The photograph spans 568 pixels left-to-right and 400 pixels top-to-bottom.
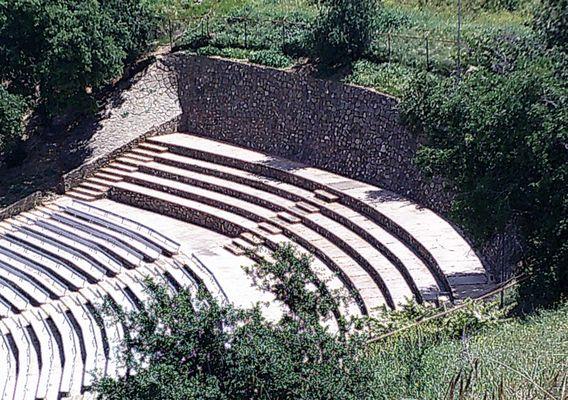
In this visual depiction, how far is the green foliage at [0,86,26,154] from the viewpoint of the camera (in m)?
24.6

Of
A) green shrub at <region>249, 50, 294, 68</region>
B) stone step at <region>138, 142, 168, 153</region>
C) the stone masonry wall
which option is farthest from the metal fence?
stone step at <region>138, 142, 168, 153</region>

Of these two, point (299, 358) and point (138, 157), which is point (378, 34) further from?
point (299, 358)

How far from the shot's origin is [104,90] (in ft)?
93.7

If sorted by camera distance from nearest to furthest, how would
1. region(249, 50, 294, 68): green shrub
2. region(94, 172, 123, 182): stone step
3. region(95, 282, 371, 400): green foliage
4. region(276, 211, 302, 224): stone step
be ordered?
region(95, 282, 371, 400): green foliage → region(276, 211, 302, 224): stone step → region(249, 50, 294, 68): green shrub → region(94, 172, 123, 182): stone step

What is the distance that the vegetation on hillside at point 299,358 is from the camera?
9469 millimetres

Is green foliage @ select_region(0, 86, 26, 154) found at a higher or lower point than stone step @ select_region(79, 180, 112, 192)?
higher

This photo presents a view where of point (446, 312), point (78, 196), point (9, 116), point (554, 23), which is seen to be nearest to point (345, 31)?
point (78, 196)

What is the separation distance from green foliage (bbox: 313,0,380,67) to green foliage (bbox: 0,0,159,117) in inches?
228

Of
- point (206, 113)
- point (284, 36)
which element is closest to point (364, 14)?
point (284, 36)

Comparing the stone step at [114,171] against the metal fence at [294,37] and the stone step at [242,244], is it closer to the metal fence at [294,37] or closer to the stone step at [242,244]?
the metal fence at [294,37]

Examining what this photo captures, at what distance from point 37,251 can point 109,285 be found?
3199mm

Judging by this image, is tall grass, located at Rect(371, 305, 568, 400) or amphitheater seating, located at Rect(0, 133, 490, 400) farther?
amphitheater seating, located at Rect(0, 133, 490, 400)

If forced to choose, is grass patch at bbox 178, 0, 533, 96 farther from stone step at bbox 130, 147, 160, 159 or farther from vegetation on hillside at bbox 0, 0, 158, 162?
stone step at bbox 130, 147, 160, 159

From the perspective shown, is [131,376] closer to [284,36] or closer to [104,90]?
[284,36]
